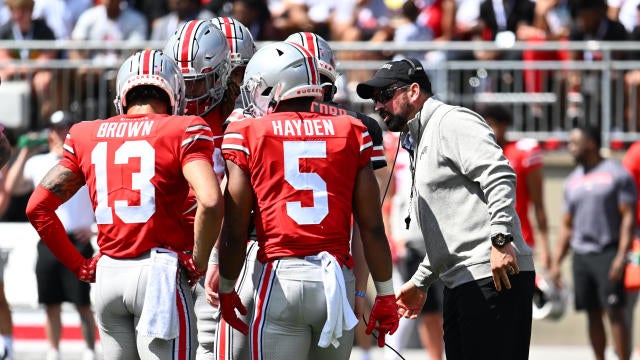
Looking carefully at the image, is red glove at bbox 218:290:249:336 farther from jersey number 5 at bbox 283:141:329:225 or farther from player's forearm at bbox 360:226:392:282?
player's forearm at bbox 360:226:392:282

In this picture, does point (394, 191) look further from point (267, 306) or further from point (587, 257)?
point (267, 306)

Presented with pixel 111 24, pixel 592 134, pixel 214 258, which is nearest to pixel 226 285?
pixel 214 258

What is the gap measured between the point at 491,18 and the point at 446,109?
8345mm

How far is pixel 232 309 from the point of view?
5781mm

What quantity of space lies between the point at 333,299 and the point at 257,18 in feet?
30.6

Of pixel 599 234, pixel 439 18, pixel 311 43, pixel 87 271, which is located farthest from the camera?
pixel 439 18

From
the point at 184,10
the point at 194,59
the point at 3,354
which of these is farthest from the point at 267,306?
the point at 184,10

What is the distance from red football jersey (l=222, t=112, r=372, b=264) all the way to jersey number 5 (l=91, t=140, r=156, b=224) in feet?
1.19

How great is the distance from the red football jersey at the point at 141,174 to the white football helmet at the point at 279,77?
1.10ft

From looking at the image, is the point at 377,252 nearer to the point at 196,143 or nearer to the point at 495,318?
the point at 495,318

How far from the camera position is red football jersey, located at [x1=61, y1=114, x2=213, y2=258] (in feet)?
18.7

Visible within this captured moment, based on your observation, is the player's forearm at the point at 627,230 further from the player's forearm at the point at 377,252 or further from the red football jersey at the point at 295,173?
the red football jersey at the point at 295,173

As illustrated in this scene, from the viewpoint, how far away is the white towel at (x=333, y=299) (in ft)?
18.3

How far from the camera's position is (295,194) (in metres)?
5.62
